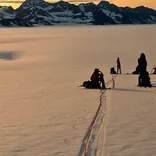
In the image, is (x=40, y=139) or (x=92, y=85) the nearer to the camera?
(x=40, y=139)

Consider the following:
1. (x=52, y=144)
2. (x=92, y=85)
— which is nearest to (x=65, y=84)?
(x=92, y=85)

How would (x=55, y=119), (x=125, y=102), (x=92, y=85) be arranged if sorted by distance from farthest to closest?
(x=92, y=85) < (x=125, y=102) < (x=55, y=119)

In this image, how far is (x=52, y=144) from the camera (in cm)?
836

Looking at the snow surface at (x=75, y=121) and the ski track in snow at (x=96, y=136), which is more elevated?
the ski track in snow at (x=96, y=136)

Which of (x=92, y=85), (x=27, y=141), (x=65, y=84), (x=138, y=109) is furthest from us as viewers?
(x=65, y=84)

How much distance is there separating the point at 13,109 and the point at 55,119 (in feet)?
7.38

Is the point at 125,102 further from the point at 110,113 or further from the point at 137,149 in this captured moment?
the point at 137,149

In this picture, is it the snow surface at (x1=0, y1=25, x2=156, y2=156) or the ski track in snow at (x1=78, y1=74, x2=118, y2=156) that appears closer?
the ski track in snow at (x1=78, y1=74, x2=118, y2=156)

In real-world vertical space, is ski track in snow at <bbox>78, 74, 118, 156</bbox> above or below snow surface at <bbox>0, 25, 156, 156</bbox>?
above

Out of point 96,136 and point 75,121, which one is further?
point 75,121

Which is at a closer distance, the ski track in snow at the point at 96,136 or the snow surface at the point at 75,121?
the ski track in snow at the point at 96,136

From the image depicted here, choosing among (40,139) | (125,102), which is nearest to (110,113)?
(125,102)

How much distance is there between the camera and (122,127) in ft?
31.7

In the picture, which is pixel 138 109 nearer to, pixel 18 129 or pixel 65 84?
pixel 18 129
